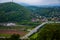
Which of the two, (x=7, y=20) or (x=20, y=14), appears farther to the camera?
(x=20, y=14)

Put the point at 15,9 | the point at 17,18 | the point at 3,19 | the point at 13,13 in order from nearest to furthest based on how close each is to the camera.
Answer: the point at 3,19
the point at 17,18
the point at 13,13
the point at 15,9

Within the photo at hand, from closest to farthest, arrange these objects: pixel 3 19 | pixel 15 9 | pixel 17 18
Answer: pixel 3 19
pixel 17 18
pixel 15 9

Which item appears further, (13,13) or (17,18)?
(13,13)

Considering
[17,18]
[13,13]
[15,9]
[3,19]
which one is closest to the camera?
[3,19]

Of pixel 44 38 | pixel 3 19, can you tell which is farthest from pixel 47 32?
pixel 3 19

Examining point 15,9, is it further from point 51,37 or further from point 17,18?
point 51,37

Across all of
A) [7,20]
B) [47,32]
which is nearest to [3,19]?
[7,20]

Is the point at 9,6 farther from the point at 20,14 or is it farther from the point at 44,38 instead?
the point at 44,38
